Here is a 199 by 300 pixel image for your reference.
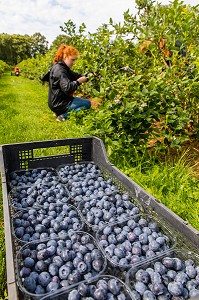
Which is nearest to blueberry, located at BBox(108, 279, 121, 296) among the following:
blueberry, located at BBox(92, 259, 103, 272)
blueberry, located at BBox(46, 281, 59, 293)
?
blueberry, located at BBox(92, 259, 103, 272)

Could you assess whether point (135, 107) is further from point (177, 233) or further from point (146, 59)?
point (177, 233)

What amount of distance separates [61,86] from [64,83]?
4.1 inches

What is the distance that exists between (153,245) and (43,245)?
501 millimetres

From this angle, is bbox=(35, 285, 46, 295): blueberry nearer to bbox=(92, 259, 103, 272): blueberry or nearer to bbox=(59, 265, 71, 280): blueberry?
bbox=(59, 265, 71, 280): blueberry

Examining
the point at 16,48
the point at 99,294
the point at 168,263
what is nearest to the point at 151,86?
the point at 168,263

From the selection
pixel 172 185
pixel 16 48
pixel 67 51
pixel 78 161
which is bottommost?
pixel 172 185

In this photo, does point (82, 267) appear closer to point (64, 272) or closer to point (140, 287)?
point (64, 272)

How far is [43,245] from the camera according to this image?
1187mm

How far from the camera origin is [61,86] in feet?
14.6

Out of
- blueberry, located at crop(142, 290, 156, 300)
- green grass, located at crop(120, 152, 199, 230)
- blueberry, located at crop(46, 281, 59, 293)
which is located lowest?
green grass, located at crop(120, 152, 199, 230)

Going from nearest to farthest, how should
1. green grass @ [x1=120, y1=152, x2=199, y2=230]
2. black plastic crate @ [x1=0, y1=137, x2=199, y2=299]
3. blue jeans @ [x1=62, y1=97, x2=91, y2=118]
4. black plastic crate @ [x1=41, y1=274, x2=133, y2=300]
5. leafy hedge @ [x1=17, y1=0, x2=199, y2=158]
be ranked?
black plastic crate @ [x1=41, y1=274, x2=133, y2=300], black plastic crate @ [x1=0, y1=137, x2=199, y2=299], green grass @ [x1=120, y1=152, x2=199, y2=230], leafy hedge @ [x1=17, y1=0, x2=199, y2=158], blue jeans @ [x1=62, y1=97, x2=91, y2=118]

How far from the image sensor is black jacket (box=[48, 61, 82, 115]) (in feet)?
14.4

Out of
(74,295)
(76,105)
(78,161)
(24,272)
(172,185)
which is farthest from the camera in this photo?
(76,105)

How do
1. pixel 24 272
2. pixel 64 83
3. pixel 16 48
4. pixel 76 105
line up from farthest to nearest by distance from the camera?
pixel 16 48 < pixel 76 105 < pixel 64 83 < pixel 24 272
